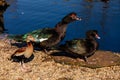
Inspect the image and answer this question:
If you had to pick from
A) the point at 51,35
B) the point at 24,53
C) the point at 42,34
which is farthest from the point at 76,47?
the point at 24,53

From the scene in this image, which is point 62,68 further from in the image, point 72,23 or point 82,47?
point 72,23

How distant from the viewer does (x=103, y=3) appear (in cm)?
2762

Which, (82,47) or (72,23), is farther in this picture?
(72,23)

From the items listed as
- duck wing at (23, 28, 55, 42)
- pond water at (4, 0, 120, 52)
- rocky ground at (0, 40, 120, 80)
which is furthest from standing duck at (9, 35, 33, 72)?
pond water at (4, 0, 120, 52)

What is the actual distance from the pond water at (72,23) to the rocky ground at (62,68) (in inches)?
175

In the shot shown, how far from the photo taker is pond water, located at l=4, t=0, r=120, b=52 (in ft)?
65.5

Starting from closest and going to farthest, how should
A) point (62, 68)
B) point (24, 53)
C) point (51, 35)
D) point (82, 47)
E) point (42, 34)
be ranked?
point (24, 53), point (62, 68), point (82, 47), point (51, 35), point (42, 34)

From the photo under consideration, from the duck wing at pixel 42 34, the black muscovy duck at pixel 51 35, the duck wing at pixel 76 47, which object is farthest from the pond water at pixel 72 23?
→ the duck wing at pixel 76 47

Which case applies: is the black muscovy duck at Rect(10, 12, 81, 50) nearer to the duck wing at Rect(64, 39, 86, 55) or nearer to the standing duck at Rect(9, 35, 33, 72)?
the duck wing at Rect(64, 39, 86, 55)

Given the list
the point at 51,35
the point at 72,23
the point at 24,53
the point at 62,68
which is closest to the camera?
the point at 24,53

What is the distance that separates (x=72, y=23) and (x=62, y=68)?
30.6ft

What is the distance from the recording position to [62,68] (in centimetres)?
1292

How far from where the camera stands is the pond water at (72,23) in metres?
20.0

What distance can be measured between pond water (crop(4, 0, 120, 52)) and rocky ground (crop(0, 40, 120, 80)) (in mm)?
4445
